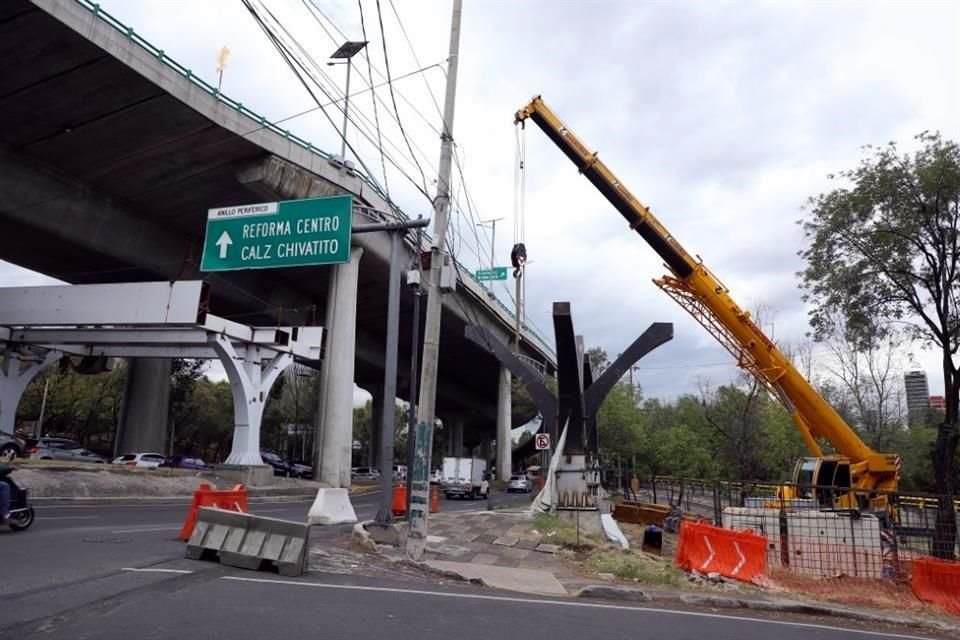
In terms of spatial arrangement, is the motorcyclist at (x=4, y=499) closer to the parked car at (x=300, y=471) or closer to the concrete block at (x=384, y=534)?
the concrete block at (x=384, y=534)

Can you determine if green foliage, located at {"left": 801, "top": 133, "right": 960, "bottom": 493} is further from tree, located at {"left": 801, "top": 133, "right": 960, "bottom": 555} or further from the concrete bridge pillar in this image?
the concrete bridge pillar

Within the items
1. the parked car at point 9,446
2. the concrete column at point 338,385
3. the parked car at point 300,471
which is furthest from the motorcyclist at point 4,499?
the parked car at point 300,471

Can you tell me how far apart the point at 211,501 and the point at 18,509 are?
3284 millimetres

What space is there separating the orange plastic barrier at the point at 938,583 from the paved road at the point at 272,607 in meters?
2.97

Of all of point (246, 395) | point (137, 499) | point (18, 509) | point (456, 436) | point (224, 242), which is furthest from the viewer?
point (456, 436)

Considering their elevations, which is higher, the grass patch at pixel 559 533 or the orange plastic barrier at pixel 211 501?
the orange plastic barrier at pixel 211 501

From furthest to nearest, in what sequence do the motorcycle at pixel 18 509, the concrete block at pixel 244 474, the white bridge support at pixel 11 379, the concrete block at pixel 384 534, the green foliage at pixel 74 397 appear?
the green foliage at pixel 74 397, the white bridge support at pixel 11 379, the concrete block at pixel 244 474, the concrete block at pixel 384 534, the motorcycle at pixel 18 509

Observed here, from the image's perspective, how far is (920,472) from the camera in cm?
4350

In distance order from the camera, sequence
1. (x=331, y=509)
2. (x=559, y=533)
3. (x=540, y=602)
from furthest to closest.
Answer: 1. (x=331, y=509)
2. (x=559, y=533)
3. (x=540, y=602)

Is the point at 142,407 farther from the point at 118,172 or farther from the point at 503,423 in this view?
the point at 503,423

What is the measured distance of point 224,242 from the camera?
44.6 ft

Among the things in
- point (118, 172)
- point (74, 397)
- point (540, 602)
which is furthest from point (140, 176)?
point (74, 397)

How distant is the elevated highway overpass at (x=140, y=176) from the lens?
2153 centimetres

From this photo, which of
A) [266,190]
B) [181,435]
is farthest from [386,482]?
[181,435]
